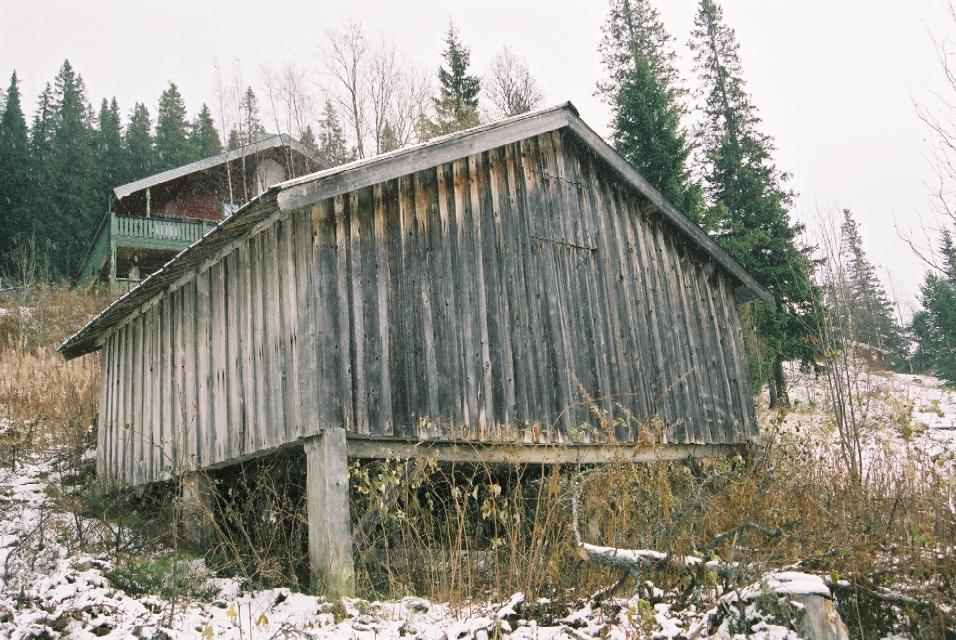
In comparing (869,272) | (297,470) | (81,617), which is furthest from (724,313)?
(869,272)

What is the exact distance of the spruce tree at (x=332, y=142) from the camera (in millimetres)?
28241

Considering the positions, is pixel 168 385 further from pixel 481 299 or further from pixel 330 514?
pixel 481 299

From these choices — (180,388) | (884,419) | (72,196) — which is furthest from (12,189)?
(884,419)

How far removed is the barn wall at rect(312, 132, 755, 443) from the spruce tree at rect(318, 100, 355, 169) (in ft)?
57.7

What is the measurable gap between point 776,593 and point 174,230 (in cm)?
2722

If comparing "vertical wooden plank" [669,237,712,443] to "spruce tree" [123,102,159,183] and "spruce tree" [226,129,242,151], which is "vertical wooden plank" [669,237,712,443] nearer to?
"spruce tree" [226,129,242,151]

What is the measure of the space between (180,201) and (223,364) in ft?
74.2

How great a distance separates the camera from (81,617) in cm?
563

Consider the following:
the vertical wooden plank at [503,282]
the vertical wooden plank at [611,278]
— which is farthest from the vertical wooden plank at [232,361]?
the vertical wooden plank at [611,278]

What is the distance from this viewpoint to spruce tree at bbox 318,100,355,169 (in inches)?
1112

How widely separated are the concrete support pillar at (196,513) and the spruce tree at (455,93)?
21919mm

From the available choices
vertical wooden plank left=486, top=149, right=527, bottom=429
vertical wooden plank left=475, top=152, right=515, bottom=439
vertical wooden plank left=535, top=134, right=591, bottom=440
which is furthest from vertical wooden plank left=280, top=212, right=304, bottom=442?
vertical wooden plank left=535, top=134, right=591, bottom=440

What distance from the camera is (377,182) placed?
8.43 metres

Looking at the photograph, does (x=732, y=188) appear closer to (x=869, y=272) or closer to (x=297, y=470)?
(x=297, y=470)
